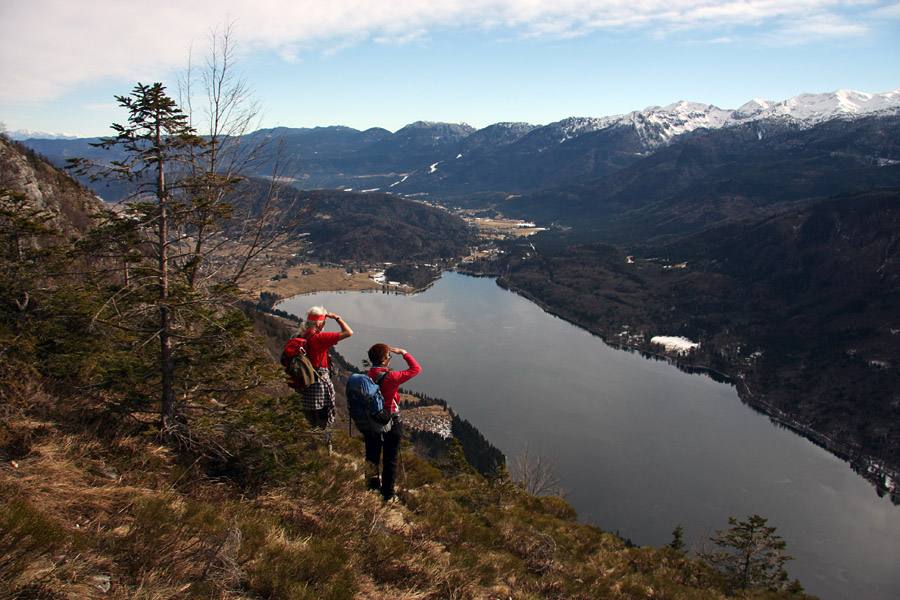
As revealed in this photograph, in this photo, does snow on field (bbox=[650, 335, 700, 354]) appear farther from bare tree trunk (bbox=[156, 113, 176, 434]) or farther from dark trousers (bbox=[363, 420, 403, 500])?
bare tree trunk (bbox=[156, 113, 176, 434])

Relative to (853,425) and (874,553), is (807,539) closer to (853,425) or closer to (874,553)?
(874,553)

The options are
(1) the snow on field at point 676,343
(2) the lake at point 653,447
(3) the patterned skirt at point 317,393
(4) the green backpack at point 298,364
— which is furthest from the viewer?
(1) the snow on field at point 676,343

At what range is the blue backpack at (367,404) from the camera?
24.9 feet

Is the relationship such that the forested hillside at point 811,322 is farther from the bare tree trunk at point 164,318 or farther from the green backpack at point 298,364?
the bare tree trunk at point 164,318

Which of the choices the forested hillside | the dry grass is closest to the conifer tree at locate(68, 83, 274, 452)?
the dry grass

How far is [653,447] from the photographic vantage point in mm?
83438

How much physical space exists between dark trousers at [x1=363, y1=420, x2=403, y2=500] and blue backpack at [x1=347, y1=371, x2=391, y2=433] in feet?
0.97

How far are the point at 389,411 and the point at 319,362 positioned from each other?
163cm

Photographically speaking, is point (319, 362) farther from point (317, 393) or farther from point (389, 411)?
point (389, 411)

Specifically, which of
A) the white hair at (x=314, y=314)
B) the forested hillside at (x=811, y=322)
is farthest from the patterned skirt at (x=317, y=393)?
the forested hillside at (x=811, y=322)

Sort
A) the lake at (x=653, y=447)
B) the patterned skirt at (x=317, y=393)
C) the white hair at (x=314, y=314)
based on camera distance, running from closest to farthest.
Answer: the white hair at (x=314, y=314)
the patterned skirt at (x=317, y=393)
the lake at (x=653, y=447)

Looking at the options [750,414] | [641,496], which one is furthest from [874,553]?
[750,414]

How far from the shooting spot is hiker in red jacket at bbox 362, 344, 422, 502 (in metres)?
7.85

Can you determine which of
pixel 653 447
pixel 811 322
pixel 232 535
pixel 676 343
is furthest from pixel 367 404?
pixel 811 322
